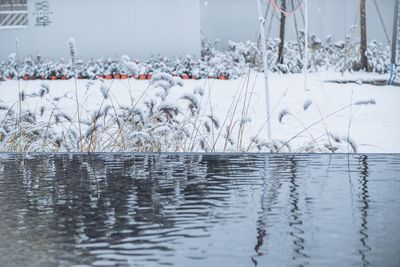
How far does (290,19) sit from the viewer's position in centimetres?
1451

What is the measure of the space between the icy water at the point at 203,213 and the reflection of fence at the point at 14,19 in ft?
40.8

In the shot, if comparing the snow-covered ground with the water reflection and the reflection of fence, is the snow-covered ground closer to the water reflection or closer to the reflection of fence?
the reflection of fence

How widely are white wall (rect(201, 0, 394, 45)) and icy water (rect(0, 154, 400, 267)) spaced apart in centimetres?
1292

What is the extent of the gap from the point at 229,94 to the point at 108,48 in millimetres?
4547

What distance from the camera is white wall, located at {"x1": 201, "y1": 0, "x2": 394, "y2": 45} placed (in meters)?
14.5

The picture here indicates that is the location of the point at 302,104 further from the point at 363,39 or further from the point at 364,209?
the point at 364,209

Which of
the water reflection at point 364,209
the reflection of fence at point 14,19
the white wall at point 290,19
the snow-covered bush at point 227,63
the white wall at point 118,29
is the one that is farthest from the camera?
the white wall at point 290,19

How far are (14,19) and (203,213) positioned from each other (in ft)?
43.8

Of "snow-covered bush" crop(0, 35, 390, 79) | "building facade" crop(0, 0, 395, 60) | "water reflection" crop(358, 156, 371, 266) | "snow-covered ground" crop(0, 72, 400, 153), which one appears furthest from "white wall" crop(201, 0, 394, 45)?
"water reflection" crop(358, 156, 371, 266)

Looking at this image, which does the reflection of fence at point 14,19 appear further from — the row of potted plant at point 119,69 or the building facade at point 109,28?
the row of potted plant at point 119,69

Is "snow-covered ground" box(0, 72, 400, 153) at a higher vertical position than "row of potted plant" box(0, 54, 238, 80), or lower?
lower

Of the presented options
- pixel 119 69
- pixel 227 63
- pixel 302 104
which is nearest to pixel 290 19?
pixel 227 63

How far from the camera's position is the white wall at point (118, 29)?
1319 cm

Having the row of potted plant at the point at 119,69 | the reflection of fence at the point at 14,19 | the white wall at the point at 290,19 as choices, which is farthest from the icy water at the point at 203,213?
the white wall at the point at 290,19
